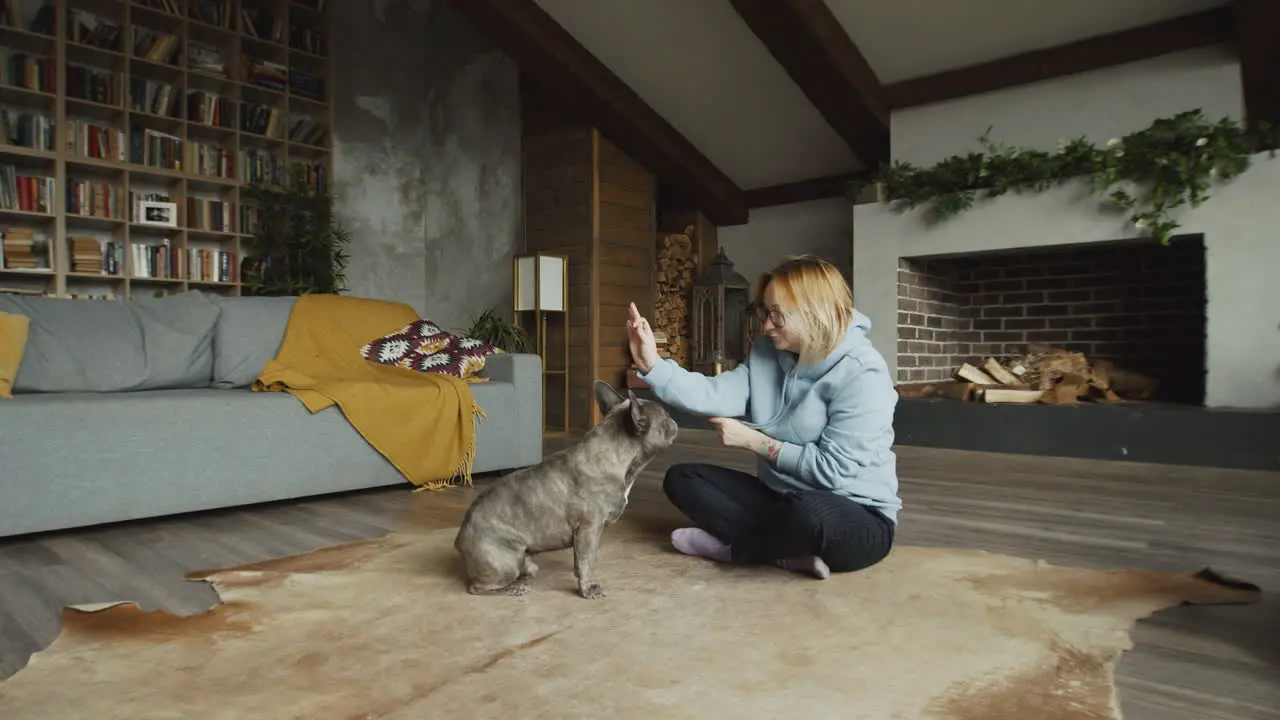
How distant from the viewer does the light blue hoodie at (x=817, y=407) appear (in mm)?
1711

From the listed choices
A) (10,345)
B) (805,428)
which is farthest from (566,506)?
(10,345)

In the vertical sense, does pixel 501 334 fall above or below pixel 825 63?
below

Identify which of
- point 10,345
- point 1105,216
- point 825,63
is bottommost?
point 10,345

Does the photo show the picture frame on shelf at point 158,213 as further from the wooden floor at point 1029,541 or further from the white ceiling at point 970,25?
the white ceiling at point 970,25

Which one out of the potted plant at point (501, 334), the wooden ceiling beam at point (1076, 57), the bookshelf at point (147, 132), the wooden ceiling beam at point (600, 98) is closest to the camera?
the wooden ceiling beam at point (1076, 57)

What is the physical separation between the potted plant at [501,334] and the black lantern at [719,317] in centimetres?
126

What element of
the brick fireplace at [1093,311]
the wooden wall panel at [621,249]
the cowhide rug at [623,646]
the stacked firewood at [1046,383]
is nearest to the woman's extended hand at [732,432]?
the cowhide rug at [623,646]

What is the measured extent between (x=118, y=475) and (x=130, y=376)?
24.3 inches

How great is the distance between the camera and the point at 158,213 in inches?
188

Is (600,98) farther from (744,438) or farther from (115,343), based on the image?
(744,438)

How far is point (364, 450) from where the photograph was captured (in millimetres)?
2877

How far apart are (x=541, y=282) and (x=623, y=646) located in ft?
13.1

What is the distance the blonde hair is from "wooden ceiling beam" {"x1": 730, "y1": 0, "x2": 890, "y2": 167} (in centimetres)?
294

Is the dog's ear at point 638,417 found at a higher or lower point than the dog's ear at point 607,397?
lower
